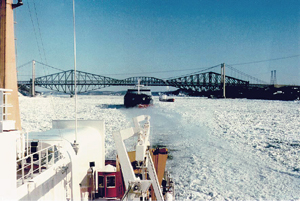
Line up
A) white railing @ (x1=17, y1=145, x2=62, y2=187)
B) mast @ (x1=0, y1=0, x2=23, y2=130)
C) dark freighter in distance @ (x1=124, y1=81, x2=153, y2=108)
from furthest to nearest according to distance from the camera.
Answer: dark freighter in distance @ (x1=124, y1=81, x2=153, y2=108) → mast @ (x1=0, y1=0, x2=23, y2=130) → white railing @ (x1=17, y1=145, x2=62, y2=187)

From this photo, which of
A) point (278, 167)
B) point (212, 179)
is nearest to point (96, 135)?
point (212, 179)

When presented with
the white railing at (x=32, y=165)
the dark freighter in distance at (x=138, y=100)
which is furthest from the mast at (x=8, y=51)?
the dark freighter in distance at (x=138, y=100)

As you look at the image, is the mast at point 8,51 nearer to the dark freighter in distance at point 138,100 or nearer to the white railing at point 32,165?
the white railing at point 32,165

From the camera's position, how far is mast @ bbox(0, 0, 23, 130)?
6.01 metres

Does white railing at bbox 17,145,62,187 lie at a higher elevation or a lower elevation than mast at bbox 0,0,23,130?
lower

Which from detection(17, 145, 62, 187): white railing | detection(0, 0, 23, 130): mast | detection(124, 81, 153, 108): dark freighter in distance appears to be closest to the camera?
detection(17, 145, 62, 187): white railing

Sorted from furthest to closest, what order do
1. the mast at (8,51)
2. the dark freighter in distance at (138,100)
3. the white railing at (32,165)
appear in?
the dark freighter in distance at (138,100) < the mast at (8,51) < the white railing at (32,165)

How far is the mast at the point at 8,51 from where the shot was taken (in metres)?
6.01

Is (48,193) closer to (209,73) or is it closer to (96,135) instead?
(96,135)

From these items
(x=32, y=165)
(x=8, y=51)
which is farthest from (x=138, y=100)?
(x=32, y=165)

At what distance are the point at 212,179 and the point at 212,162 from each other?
1902 millimetres

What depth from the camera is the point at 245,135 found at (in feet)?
51.2

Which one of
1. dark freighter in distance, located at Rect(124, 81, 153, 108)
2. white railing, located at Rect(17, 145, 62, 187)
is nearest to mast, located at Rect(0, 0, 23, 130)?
white railing, located at Rect(17, 145, 62, 187)

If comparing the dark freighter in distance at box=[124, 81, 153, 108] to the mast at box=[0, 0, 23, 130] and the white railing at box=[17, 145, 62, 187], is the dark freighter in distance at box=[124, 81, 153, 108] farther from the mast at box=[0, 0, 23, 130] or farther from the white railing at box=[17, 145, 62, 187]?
the white railing at box=[17, 145, 62, 187]
